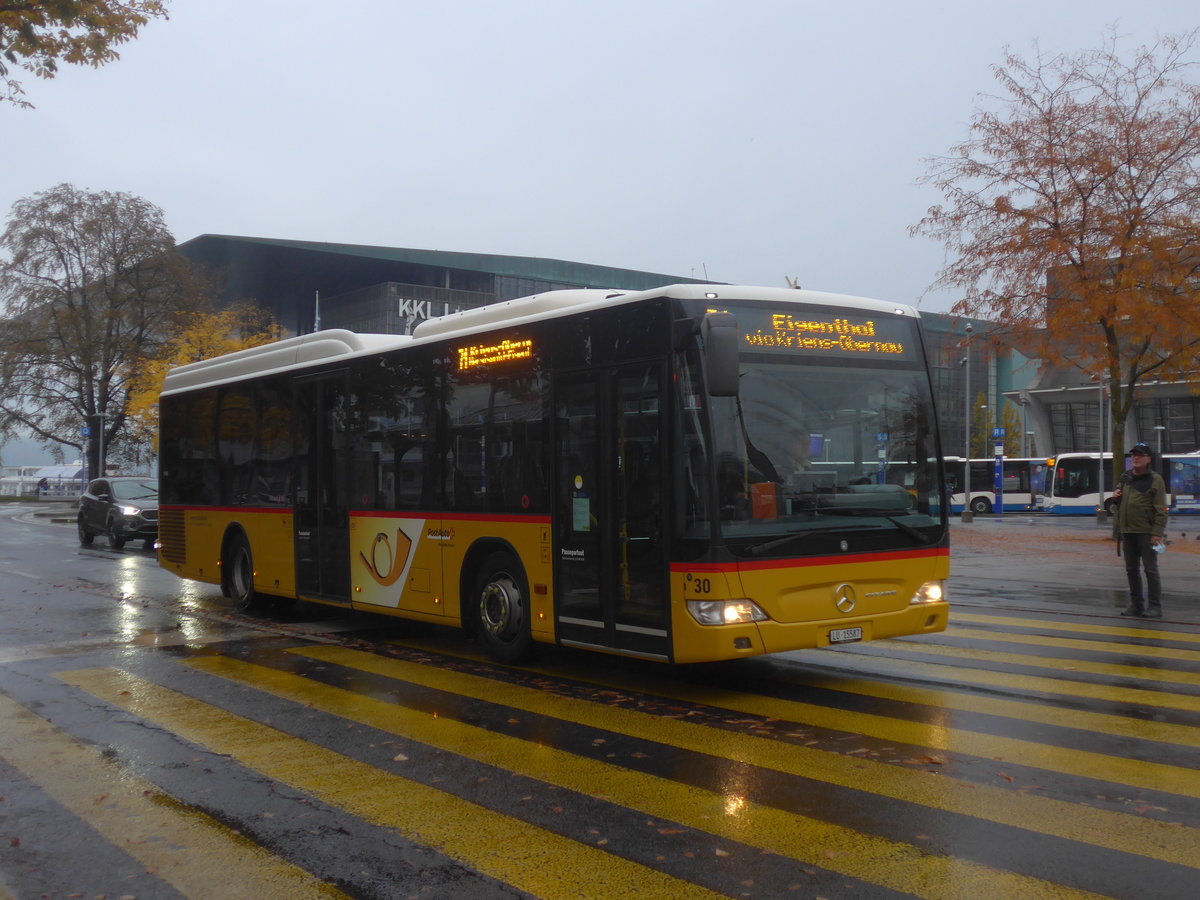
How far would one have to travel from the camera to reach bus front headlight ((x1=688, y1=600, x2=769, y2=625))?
773cm

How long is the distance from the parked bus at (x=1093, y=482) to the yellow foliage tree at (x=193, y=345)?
1470 inches

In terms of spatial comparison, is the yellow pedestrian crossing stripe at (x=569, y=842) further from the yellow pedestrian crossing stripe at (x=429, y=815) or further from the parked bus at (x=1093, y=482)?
the parked bus at (x=1093, y=482)

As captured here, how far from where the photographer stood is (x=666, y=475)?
803cm

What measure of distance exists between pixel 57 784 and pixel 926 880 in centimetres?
477

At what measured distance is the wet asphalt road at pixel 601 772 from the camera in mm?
4766

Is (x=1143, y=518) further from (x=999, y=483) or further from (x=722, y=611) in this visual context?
(x=999, y=483)

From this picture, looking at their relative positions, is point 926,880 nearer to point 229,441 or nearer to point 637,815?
point 637,815

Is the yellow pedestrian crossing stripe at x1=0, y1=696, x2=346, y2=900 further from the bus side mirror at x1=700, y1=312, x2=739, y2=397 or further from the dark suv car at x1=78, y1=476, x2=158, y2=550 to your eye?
the dark suv car at x1=78, y1=476, x2=158, y2=550

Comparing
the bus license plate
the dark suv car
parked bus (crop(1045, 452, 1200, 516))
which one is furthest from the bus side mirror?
parked bus (crop(1045, 452, 1200, 516))

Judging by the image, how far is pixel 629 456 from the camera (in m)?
8.41

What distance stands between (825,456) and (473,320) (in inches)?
157

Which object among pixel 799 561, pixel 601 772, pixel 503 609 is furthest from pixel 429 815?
pixel 503 609

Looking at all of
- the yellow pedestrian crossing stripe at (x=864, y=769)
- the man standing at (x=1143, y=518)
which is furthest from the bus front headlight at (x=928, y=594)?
the man standing at (x=1143, y=518)

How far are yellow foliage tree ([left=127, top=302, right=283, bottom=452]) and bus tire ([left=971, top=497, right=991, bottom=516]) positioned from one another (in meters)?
Result: 36.1
